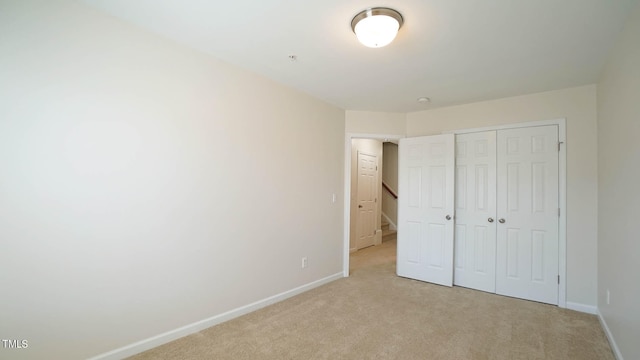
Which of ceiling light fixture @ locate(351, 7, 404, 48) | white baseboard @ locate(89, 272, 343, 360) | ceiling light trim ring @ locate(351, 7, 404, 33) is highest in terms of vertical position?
ceiling light trim ring @ locate(351, 7, 404, 33)

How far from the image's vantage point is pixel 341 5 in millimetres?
1869

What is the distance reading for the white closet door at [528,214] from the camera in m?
3.29

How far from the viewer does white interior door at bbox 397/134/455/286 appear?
3.89 m

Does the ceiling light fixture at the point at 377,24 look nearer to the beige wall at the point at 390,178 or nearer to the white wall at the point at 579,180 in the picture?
the white wall at the point at 579,180

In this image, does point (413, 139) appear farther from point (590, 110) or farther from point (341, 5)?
point (341, 5)

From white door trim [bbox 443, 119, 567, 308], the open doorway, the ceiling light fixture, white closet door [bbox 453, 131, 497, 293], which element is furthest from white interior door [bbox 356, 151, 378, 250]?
A: the ceiling light fixture

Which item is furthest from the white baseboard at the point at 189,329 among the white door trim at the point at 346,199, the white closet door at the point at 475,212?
the white closet door at the point at 475,212

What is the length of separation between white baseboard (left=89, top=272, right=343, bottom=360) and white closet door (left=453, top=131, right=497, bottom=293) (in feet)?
7.08

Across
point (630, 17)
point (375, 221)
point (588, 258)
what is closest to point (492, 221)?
point (588, 258)

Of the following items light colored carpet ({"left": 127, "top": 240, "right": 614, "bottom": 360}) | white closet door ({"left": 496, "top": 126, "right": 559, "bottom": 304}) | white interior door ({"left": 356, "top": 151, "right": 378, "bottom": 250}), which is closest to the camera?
light colored carpet ({"left": 127, "top": 240, "right": 614, "bottom": 360})

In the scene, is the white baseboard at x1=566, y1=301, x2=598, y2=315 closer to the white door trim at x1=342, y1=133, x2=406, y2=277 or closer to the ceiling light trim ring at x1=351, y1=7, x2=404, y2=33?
the white door trim at x1=342, y1=133, x2=406, y2=277

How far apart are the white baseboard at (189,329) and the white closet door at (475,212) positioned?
2158 millimetres

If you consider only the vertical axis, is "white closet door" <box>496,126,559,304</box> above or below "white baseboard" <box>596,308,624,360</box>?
above

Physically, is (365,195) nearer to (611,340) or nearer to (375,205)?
(375,205)
